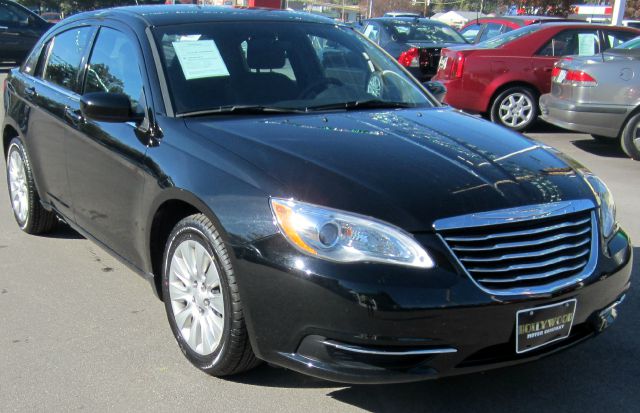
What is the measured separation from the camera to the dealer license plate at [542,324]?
2820 mm

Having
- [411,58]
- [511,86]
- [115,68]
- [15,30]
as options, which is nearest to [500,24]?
[411,58]

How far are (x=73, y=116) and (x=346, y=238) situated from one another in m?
2.43

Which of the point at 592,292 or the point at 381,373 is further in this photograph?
the point at 592,292

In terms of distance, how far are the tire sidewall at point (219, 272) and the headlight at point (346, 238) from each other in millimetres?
425

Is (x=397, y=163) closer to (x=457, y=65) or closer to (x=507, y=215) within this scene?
(x=507, y=215)

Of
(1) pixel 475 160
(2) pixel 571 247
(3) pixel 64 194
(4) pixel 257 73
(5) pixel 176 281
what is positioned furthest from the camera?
(3) pixel 64 194

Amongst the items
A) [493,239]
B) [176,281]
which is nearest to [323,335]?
[493,239]

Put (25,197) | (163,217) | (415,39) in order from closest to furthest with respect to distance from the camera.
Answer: (163,217) → (25,197) → (415,39)

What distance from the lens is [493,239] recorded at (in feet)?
9.31

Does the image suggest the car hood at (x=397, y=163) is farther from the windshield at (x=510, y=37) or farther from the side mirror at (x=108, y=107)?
the windshield at (x=510, y=37)

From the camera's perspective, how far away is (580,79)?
8.64 m

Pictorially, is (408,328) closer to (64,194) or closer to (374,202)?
(374,202)

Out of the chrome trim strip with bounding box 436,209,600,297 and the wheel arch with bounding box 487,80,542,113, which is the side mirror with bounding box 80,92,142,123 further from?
the wheel arch with bounding box 487,80,542,113

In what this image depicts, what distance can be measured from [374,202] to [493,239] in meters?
0.49
